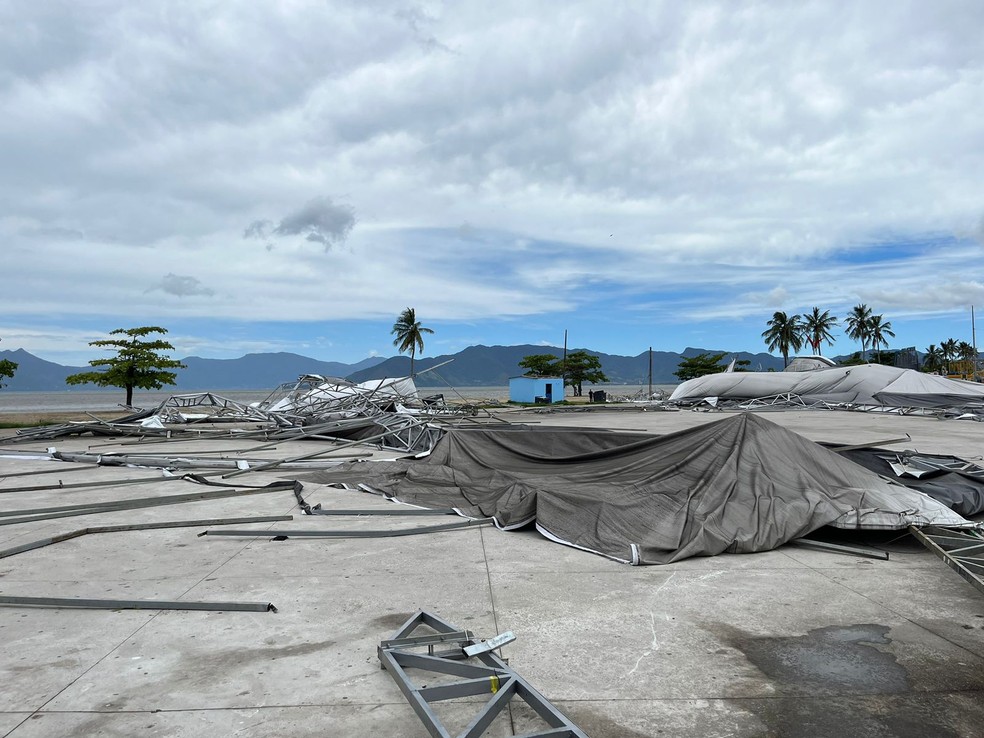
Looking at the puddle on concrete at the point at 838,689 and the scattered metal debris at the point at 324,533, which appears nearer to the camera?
the puddle on concrete at the point at 838,689

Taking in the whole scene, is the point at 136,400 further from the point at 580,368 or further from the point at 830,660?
the point at 830,660

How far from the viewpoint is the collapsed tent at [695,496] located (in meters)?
6.23

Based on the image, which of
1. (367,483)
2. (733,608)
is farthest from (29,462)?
(733,608)

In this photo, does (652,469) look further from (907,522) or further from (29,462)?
(29,462)

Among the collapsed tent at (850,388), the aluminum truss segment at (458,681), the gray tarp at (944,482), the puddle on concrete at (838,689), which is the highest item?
the collapsed tent at (850,388)

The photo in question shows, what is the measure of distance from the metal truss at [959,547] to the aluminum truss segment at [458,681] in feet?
11.0

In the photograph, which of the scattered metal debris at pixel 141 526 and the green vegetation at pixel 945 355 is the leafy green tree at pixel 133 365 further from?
the green vegetation at pixel 945 355

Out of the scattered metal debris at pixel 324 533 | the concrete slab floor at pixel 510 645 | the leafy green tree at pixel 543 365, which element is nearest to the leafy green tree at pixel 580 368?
the leafy green tree at pixel 543 365

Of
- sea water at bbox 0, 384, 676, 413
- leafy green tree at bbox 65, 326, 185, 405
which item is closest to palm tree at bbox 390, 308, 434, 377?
sea water at bbox 0, 384, 676, 413

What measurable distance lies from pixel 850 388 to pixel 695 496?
34303mm

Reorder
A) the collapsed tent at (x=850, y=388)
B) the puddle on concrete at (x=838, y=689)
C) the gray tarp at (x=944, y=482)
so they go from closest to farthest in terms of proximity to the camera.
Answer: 1. the puddle on concrete at (x=838, y=689)
2. the gray tarp at (x=944, y=482)
3. the collapsed tent at (x=850, y=388)

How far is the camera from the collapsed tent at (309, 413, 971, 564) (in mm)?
6227

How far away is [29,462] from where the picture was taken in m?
13.7

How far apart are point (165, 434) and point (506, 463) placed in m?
13.9
